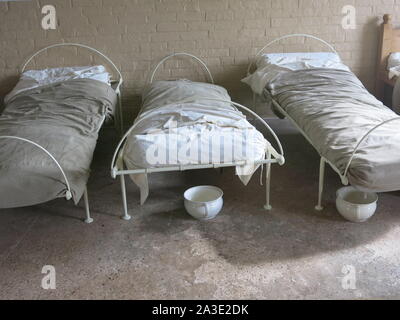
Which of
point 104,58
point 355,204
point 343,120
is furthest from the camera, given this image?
point 104,58

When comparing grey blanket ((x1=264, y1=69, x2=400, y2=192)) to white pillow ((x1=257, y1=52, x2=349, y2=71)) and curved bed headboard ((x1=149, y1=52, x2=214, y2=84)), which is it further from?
curved bed headboard ((x1=149, y1=52, x2=214, y2=84))

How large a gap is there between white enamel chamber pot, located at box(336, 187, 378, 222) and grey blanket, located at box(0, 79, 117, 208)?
57.9 inches

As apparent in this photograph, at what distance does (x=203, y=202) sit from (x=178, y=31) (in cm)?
190

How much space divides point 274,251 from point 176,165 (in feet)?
2.38

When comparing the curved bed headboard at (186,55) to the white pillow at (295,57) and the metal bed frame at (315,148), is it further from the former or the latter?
the white pillow at (295,57)

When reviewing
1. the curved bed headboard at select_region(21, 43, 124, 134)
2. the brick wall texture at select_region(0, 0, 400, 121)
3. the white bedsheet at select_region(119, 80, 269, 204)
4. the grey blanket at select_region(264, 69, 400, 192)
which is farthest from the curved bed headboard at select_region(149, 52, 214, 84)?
the white bedsheet at select_region(119, 80, 269, 204)

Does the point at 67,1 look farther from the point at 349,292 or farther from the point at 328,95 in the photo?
the point at 349,292

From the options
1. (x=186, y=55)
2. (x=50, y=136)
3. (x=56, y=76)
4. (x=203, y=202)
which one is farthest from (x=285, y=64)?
(x=50, y=136)

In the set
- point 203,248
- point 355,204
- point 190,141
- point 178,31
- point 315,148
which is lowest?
point 203,248

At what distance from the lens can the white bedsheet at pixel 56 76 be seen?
366 cm

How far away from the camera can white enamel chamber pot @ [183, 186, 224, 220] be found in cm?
262

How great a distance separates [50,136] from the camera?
2703mm

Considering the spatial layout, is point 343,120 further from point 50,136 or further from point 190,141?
point 50,136

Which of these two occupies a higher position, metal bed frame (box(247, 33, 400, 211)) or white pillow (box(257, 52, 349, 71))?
white pillow (box(257, 52, 349, 71))
